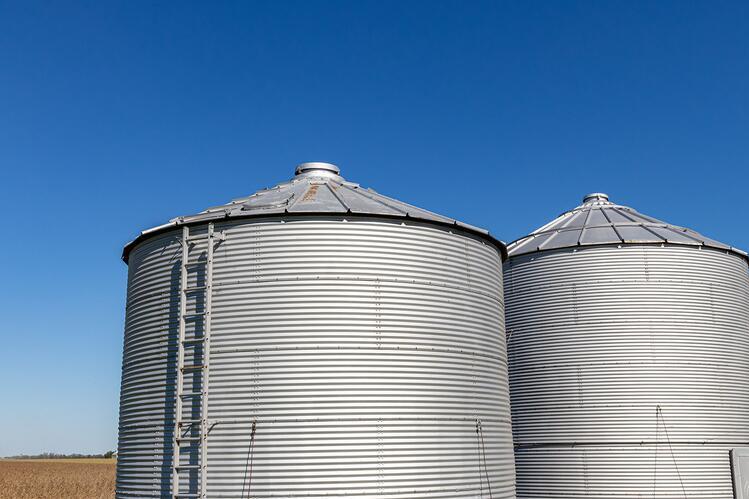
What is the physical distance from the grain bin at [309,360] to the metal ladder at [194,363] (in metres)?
0.04

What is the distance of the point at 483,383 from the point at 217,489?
277 inches

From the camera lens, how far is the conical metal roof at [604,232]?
27.4 meters

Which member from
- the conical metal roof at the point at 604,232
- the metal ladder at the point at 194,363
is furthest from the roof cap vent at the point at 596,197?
the metal ladder at the point at 194,363

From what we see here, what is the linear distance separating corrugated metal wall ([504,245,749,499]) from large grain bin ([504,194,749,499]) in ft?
0.12

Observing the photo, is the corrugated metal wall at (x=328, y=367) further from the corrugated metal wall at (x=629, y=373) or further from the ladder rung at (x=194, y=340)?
the corrugated metal wall at (x=629, y=373)

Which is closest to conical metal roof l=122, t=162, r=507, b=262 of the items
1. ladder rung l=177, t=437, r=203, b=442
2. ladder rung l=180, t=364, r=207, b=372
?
ladder rung l=180, t=364, r=207, b=372

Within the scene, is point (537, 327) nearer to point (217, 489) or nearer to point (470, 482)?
point (470, 482)

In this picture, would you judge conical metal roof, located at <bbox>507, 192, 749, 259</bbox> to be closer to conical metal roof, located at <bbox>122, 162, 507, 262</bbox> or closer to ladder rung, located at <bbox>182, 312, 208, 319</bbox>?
conical metal roof, located at <bbox>122, 162, 507, 262</bbox>

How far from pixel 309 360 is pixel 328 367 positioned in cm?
45

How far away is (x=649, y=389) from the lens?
1004 inches

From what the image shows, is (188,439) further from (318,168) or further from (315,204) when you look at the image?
(318,168)

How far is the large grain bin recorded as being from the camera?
25234 mm

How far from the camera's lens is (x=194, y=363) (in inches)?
657

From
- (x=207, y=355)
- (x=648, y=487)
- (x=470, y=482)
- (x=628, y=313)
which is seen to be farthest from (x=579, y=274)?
(x=207, y=355)
